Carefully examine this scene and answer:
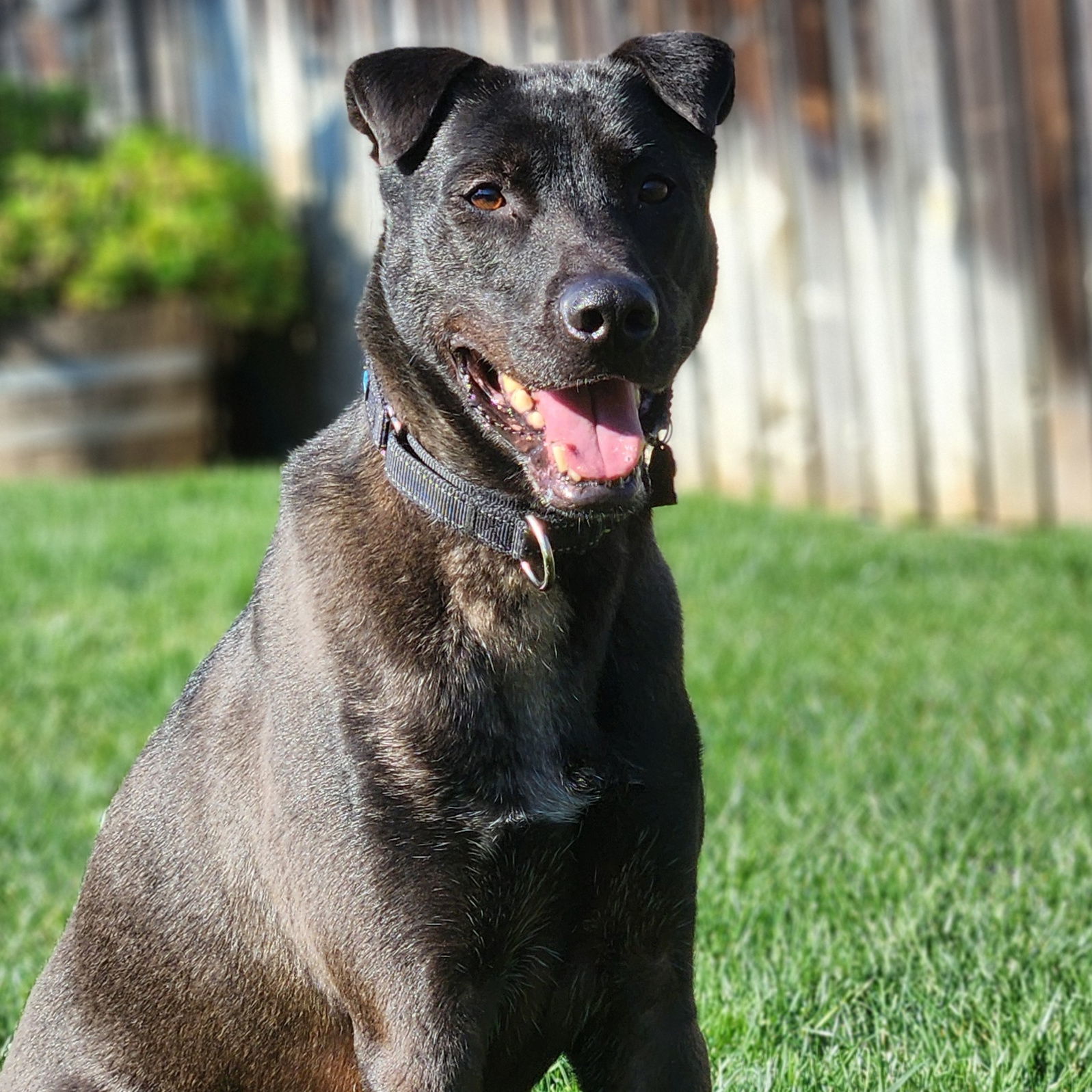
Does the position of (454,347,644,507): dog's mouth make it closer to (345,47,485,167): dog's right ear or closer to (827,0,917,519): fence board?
(345,47,485,167): dog's right ear

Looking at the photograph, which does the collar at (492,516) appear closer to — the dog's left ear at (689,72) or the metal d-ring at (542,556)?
the metal d-ring at (542,556)

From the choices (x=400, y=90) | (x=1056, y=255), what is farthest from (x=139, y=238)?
(x=400, y=90)

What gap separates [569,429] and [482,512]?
0.54 feet

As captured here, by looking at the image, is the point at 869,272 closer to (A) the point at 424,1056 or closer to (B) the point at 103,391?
(B) the point at 103,391

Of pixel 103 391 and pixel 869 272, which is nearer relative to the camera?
pixel 869 272

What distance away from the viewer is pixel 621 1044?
2.36 m

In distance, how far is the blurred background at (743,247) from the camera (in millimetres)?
6184

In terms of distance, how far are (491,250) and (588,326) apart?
21 cm

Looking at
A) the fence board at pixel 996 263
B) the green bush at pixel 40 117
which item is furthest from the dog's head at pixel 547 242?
the green bush at pixel 40 117

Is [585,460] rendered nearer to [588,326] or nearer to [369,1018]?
[588,326]

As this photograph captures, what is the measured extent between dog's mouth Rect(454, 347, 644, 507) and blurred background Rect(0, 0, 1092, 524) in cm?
409

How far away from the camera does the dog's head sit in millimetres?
2270

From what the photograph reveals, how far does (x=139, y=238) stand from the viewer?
8938mm

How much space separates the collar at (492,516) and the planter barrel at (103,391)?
6.86 m
